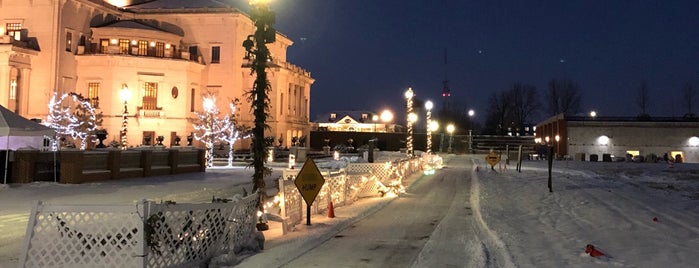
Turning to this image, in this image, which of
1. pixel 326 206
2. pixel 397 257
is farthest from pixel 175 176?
pixel 397 257

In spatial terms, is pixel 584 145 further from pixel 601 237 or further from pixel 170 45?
pixel 601 237

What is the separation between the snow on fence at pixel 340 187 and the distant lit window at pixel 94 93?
4163cm

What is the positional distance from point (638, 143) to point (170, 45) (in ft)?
183

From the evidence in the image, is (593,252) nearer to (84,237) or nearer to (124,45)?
(84,237)

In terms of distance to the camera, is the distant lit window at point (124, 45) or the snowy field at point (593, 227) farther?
the distant lit window at point (124, 45)

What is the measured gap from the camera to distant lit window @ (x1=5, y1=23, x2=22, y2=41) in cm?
6038

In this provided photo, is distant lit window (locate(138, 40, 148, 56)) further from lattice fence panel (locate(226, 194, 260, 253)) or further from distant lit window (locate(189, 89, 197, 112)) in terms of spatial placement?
lattice fence panel (locate(226, 194, 260, 253))

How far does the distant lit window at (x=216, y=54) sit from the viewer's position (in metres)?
70.5

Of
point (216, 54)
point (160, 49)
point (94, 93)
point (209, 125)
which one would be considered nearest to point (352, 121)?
point (216, 54)

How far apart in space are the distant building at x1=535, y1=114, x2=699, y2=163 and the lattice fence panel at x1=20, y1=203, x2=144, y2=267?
7046 cm

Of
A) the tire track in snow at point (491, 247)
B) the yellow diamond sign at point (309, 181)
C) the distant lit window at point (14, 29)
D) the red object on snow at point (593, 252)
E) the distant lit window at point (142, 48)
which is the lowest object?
the tire track in snow at point (491, 247)

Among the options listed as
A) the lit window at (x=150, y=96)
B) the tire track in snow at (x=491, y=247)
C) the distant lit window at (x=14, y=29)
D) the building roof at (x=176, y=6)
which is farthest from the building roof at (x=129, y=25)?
the tire track in snow at (x=491, y=247)

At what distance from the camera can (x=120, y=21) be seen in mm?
65875

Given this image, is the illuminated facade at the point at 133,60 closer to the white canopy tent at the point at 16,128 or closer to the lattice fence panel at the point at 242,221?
the white canopy tent at the point at 16,128
